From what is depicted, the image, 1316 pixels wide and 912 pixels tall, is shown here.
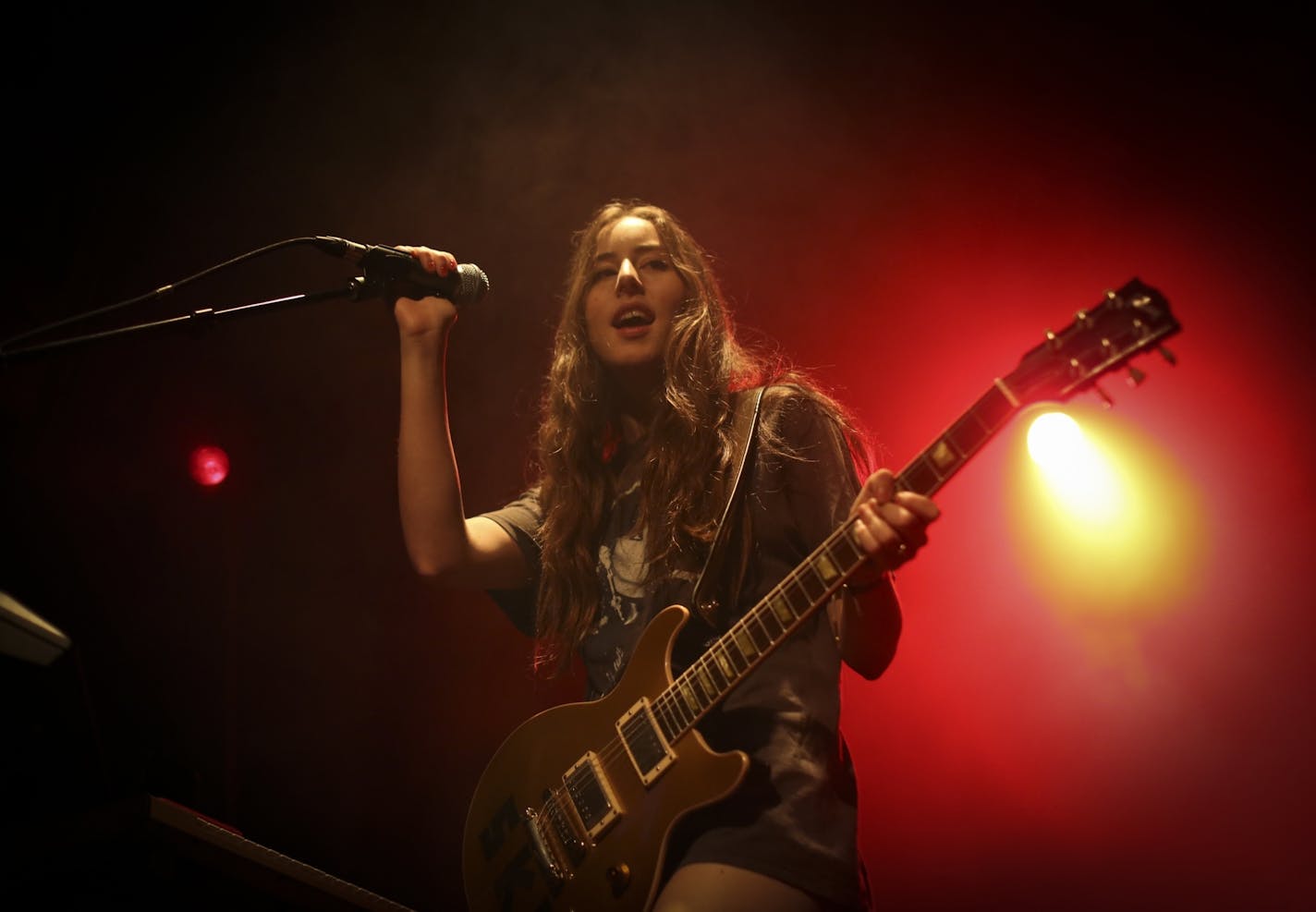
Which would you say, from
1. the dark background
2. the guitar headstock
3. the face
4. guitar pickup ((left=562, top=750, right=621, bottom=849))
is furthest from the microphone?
the dark background

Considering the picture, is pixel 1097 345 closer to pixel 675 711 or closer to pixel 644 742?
pixel 675 711

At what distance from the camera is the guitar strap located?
1.81 meters

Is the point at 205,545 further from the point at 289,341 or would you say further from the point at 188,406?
the point at 289,341

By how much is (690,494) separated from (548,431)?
2.52ft

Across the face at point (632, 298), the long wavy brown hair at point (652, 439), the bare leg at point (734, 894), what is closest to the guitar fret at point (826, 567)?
the long wavy brown hair at point (652, 439)

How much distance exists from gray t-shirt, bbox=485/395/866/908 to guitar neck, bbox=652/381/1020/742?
85 mm

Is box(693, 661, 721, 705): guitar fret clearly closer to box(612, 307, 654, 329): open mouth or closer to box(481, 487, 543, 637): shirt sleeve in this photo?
box(481, 487, 543, 637): shirt sleeve

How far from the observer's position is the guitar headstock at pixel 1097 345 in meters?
1.33

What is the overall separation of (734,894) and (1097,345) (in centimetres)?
117

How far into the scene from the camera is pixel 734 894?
1.45 meters

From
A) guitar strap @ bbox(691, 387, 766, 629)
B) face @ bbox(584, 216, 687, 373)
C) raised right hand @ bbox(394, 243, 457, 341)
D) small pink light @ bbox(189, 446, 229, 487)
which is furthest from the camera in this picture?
small pink light @ bbox(189, 446, 229, 487)

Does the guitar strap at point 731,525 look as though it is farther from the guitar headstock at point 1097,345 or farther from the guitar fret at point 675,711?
the guitar headstock at point 1097,345

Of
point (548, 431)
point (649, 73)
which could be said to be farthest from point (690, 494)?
point (649, 73)

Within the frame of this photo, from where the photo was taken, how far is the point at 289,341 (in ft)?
12.0
